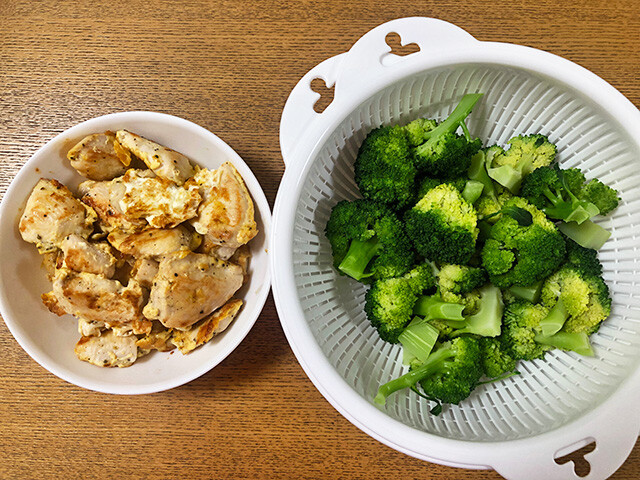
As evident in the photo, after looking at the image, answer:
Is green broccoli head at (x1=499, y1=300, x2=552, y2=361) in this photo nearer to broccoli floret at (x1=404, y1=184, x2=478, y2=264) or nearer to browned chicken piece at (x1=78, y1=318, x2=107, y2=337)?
broccoli floret at (x1=404, y1=184, x2=478, y2=264)

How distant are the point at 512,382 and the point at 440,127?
2.48 ft

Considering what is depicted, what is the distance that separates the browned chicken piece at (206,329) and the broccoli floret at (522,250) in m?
0.72

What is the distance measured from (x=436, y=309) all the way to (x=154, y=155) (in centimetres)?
88

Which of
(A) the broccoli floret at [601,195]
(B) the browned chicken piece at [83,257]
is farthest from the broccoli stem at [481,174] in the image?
(B) the browned chicken piece at [83,257]

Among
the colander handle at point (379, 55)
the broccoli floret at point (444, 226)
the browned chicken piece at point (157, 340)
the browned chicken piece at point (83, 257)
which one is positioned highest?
the colander handle at point (379, 55)

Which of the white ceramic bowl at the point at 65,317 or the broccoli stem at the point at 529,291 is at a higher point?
the broccoli stem at the point at 529,291

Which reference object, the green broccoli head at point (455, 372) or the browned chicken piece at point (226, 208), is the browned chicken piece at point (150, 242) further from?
the green broccoli head at point (455, 372)

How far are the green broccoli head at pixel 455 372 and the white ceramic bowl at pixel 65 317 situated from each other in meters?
0.50

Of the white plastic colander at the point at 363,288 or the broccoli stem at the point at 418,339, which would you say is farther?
the broccoli stem at the point at 418,339

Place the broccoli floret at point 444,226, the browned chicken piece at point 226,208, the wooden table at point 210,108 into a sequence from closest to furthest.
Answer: the broccoli floret at point 444,226, the browned chicken piece at point 226,208, the wooden table at point 210,108

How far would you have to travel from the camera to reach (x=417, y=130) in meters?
1.27

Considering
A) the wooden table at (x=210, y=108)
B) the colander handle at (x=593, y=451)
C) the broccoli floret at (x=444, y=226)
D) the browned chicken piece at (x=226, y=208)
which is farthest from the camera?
the wooden table at (x=210, y=108)

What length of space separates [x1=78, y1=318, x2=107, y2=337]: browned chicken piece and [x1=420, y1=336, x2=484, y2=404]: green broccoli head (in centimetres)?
94

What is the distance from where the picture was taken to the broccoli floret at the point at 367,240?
1229 millimetres
